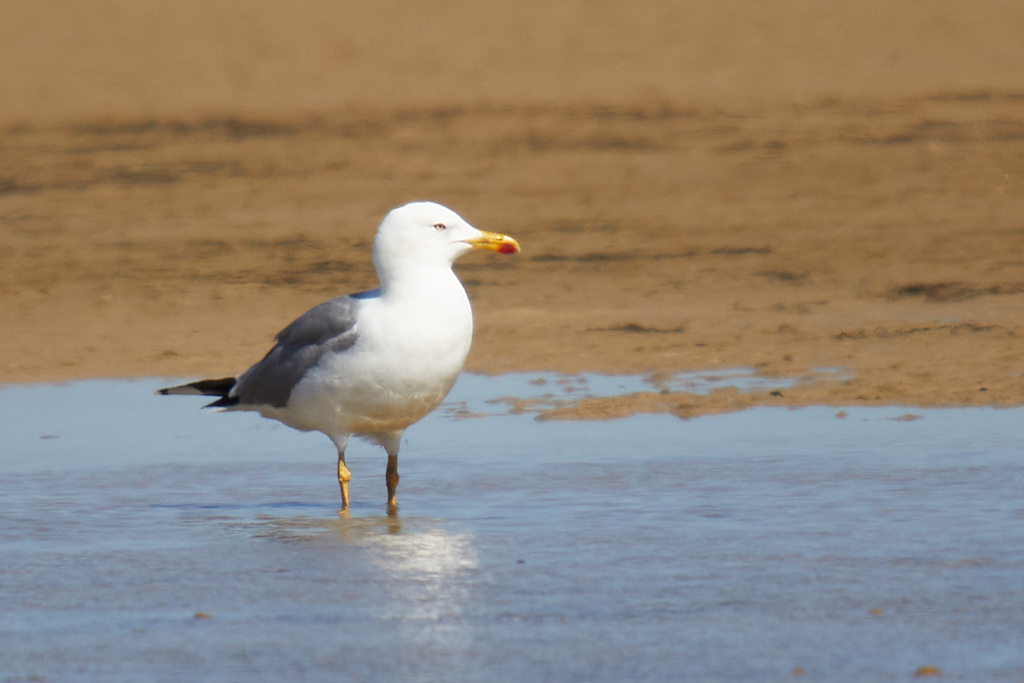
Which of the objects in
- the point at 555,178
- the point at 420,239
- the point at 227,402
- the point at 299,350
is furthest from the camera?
the point at 555,178

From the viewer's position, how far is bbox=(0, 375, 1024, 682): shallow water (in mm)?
4207

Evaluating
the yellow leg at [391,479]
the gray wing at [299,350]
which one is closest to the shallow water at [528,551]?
the yellow leg at [391,479]

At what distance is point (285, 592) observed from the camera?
4.93 metres

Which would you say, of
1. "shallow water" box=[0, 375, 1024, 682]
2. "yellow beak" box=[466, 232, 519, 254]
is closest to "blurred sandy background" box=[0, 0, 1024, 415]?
"shallow water" box=[0, 375, 1024, 682]

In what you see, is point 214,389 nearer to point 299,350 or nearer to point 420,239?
point 299,350

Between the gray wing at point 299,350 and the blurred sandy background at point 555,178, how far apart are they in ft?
6.87

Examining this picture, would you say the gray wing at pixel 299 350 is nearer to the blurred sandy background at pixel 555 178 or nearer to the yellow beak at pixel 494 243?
the yellow beak at pixel 494 243

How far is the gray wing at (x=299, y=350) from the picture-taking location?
6.50 metres

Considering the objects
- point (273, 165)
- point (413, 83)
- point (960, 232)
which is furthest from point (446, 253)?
point (413, 83)

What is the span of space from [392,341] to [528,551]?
123cm

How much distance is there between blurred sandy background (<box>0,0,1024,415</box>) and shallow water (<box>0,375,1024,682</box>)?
4.71 feet

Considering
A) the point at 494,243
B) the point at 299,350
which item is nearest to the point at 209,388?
the point at 299,350

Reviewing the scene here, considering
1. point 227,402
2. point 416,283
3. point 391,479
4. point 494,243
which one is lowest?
point 391,479

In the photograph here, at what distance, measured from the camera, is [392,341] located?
6.29 metres
